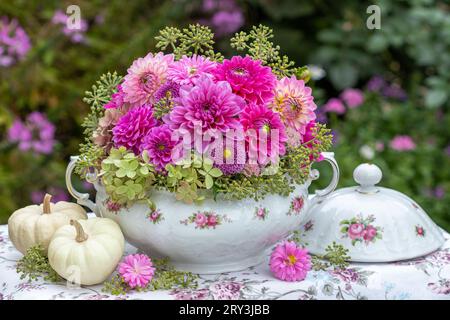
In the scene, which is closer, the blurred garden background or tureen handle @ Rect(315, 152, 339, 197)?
tureen handle @ Rect(315, 152, 339, 197)

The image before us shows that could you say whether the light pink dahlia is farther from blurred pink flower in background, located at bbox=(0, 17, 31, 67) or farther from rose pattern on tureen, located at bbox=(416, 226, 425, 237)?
blurred pink flower in background, located at bbox=(0, 17, 31, 67)

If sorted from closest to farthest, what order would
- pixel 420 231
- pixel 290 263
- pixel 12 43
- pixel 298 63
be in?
1. pixel 290 263
2. pixel 420 231
3. pixel 12 43
4. pixel 298 63

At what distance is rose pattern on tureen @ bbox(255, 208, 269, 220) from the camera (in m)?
1.15

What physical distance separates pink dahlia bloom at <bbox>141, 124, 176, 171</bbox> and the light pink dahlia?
7.4 inches

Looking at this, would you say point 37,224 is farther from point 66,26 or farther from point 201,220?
point 66,26

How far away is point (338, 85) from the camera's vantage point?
3113 millimetres

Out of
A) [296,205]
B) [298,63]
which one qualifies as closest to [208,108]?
[296,205]

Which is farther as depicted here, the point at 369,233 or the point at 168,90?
the point at 369,233

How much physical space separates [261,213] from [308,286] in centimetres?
15

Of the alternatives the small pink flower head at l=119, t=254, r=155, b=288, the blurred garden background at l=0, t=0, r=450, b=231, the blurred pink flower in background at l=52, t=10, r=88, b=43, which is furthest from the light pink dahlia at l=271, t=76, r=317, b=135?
the blurred pink flower in background at l=52, t=10, r=88, b=43

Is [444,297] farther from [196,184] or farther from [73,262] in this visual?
[73,262]

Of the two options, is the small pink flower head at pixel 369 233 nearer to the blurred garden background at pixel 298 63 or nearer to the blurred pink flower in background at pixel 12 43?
the blurred garden background at pixel 298 63

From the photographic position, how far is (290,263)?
1.18 metres

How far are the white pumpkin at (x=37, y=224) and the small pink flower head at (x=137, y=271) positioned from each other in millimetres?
166
